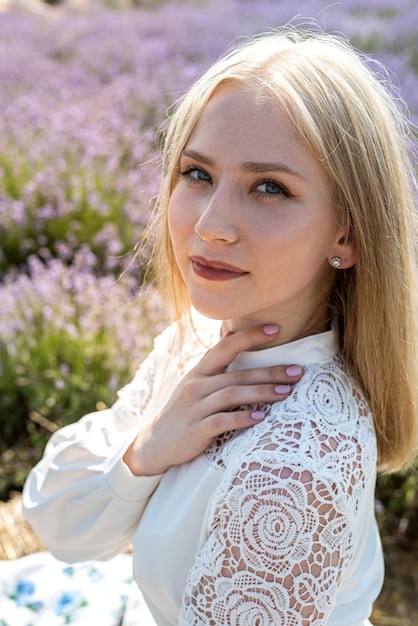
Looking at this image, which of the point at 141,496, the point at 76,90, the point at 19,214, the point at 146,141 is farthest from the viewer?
the point at 76,90

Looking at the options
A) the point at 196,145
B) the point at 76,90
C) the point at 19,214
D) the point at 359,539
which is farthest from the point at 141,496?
the point at 76,90

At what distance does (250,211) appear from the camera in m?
1.28

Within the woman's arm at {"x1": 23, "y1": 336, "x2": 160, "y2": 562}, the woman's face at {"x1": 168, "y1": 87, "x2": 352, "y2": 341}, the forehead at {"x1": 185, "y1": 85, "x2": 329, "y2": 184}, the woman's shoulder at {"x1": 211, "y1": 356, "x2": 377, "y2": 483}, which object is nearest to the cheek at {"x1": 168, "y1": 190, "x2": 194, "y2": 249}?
the woman's face at {"x1": 168, "y1": 87, "x2": 352, "y2": 341}

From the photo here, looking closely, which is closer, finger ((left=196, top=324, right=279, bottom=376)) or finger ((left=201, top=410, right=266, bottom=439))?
finger ((left=201, top=410, right=266, bottom=439))

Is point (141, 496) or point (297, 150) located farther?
point (141, 496)

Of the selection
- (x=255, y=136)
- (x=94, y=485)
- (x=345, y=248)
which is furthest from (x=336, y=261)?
(x=94, y=485)

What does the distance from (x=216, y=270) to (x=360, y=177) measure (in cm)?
27

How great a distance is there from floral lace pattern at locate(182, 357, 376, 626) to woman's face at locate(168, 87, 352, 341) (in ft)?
0.72

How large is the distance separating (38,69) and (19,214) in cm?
273

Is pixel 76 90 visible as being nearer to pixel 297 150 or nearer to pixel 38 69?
pixel 38 69

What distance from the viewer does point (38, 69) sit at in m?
6.16

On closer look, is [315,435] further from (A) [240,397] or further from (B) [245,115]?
(B) [245,115]

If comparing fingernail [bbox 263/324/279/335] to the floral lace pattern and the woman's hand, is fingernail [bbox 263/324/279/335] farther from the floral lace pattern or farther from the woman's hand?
the floral lace pattern

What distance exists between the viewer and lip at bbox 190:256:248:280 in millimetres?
1304
